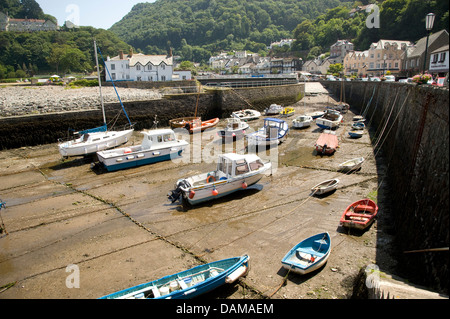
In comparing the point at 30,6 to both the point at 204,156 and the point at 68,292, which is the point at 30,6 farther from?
the point at 68,292

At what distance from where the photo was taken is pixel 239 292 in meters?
7.70

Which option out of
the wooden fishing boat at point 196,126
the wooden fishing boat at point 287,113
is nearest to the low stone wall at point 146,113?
the wooden fishing boat at point 196,126

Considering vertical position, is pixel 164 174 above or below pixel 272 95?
below

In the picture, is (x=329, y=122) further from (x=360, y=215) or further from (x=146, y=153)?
(x=360, y=215)

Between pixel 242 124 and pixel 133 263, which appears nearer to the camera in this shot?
pixel 133 263

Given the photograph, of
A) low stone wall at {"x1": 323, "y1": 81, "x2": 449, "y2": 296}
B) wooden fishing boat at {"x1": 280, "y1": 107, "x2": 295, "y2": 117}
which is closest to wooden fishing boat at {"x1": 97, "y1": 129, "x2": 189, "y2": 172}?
low stone wall at {"x1": 323, "y1": 81, "x2": 449, "y2": 296}

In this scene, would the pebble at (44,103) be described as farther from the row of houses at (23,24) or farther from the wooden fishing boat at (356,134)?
the row of houses at (23,24)

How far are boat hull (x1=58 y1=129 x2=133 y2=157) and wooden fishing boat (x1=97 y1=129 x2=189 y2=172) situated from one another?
1.61 metres

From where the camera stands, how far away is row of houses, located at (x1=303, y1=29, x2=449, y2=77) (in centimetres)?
2878

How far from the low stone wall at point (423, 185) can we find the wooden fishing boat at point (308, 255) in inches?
82.8

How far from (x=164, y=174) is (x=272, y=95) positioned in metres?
26.6

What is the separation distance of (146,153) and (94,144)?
14.1 ft

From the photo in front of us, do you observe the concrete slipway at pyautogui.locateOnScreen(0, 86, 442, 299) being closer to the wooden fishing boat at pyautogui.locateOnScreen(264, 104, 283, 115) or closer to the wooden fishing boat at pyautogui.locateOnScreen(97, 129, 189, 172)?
the wooden fishing boat at pyautogui.locateOnScreen(97, 129, 189, 172)

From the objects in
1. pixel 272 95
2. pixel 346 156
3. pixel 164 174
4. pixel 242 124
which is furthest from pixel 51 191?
pixel 272 95
